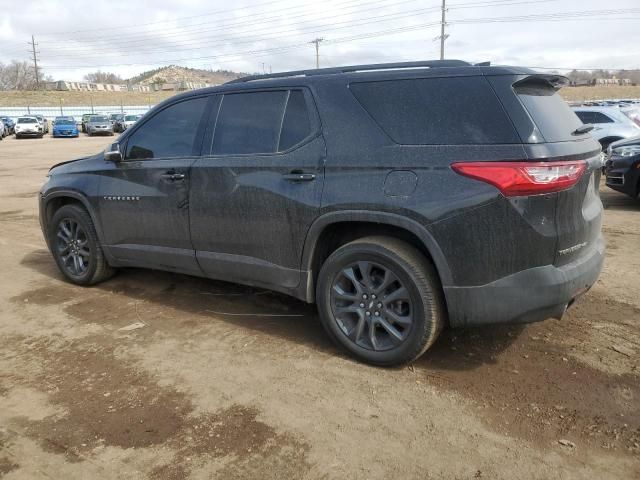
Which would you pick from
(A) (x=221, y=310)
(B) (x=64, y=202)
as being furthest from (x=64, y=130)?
(A) (x=221, y=310)

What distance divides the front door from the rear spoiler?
2.39 metres

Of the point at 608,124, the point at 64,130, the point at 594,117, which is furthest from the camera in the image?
the point at 64,130

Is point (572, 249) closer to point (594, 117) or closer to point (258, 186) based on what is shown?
point (258, 186)

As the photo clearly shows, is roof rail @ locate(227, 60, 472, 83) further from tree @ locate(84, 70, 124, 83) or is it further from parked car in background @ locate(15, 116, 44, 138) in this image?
tree @ locate(84, 70, 124, 83)

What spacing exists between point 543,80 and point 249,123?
Answer: 2015 mm

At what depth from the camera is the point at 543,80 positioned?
3.32 meters

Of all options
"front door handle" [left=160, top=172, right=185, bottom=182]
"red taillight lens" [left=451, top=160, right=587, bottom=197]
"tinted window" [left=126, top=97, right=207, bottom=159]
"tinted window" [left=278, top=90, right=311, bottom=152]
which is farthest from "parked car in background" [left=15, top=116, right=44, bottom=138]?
"red taillight lens" [left=451, top=160, right=587, bottom=197]

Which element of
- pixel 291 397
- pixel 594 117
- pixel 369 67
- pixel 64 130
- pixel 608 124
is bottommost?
pixel 291 397

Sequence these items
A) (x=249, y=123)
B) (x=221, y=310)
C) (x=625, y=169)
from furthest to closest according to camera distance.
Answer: (x=625, y=169)
(x=221, y=310)
(x=249, y=123)

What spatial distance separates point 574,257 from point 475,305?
650 millimetres

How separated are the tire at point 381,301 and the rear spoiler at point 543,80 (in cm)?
116

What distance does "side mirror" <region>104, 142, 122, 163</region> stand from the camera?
15.8 ft

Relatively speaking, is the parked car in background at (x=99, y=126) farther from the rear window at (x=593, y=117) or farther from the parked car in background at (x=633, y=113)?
the parked car in background at (x=633, y=113)

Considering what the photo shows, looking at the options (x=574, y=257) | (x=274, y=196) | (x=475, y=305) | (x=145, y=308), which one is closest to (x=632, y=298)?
(x=574, y=257)
